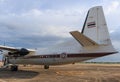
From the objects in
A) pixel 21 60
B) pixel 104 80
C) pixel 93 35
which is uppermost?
pixel 93 35

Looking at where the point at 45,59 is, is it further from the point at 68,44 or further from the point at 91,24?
the point at 91,24

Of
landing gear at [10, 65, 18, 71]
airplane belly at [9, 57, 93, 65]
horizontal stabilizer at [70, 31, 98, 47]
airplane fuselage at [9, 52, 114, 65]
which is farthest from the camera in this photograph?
landing gear at [10, 65, 18, 71]

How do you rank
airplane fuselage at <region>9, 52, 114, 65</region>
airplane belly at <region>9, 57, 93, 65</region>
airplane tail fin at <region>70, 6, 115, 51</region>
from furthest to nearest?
airplane belly at <region>9, 57, 93, 65</region> → airplane fuselage at <region>9, 52, 114, 65</region> → airplane tail fin at <region>70, 6, 115, 51</region>

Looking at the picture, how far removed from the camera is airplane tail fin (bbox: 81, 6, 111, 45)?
91.0 ft

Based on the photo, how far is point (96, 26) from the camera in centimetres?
2883

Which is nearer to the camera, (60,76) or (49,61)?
(60,76)

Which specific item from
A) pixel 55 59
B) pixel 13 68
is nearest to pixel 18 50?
pixel 13 68

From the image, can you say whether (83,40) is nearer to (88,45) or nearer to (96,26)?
(88,45)

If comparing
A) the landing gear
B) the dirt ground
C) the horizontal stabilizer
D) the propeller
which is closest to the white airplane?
the horizontal stabilizer

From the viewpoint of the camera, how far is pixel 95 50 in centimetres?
2800

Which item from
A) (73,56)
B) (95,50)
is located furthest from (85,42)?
(73,56)

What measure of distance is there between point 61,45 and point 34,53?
6.09m

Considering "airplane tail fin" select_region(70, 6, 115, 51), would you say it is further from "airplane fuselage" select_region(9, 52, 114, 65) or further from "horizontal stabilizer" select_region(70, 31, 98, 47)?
"airplane fuselage" select_region(9, 52, 114, 65)

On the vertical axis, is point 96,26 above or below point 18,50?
above
